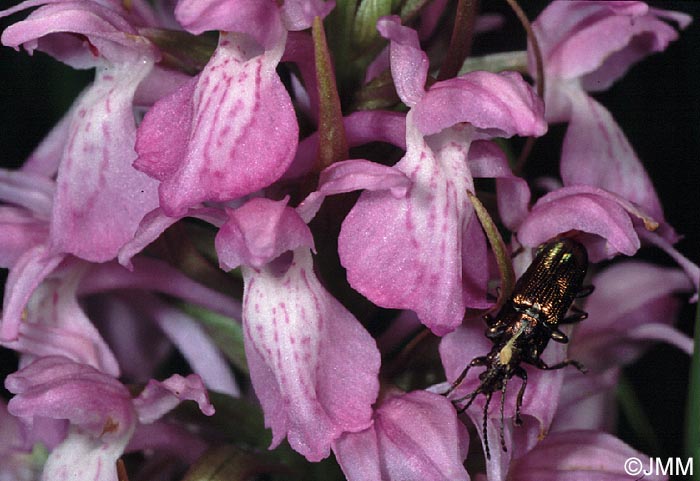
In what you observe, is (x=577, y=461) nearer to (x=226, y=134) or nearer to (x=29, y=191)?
(x=226, y=134)

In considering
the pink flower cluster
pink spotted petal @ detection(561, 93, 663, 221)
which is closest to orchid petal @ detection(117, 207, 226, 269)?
the pink flower cluster

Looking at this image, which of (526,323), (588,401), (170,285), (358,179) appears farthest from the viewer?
(588,401)

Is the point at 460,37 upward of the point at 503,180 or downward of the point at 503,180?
upward

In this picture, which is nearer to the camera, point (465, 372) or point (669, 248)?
point (465, 372)

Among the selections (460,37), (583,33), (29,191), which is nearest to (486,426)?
(460,37)

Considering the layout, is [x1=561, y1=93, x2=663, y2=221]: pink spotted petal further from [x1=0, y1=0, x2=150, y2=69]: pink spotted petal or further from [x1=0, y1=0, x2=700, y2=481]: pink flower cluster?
[x1=0, y1=0, x2=150, y2=69]: pink spotted petal

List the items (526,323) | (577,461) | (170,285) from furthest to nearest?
(170,285)
(577,461)
(526,323)

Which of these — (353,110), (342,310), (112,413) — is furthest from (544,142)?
(112,413)
